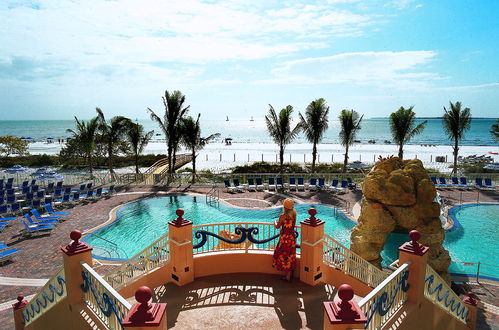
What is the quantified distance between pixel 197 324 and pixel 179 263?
170cm

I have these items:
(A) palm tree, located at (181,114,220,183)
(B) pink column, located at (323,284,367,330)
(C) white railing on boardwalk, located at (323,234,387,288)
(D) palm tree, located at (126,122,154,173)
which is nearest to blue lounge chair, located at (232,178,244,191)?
(A) palm tree, located at (181,114,220,183)

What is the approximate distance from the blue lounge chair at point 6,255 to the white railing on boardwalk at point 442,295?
13618 mm

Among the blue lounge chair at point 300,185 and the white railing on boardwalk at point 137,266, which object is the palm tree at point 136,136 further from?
the white railing on boardwalk at point 137,266

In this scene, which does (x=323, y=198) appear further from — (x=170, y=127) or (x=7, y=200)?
(x=7, y=200)

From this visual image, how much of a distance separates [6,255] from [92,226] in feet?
14.2

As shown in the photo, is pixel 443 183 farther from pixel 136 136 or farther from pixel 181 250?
pixel 136 136

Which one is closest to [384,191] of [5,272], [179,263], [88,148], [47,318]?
[179,263]

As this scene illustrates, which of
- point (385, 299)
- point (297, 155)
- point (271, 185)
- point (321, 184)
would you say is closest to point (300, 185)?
point (321, 184)

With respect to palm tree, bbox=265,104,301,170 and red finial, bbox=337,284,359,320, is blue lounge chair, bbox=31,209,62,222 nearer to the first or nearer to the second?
palm tree, bbox=265,104,301,170

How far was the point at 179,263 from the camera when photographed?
749 cm

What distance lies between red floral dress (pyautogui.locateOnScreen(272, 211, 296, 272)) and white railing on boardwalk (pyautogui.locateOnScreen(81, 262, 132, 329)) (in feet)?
12.7

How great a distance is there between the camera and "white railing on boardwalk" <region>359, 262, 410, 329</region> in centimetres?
421

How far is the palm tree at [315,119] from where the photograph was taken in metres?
26.9

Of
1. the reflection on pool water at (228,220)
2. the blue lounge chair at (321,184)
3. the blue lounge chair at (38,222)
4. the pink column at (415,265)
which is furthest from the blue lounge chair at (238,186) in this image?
the pink column at (415,265)
